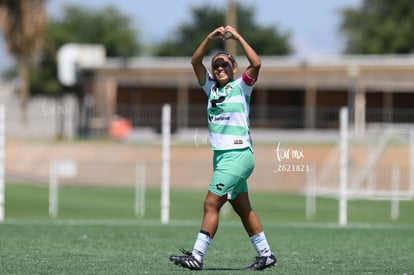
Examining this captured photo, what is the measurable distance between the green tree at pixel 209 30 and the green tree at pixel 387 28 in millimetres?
11120

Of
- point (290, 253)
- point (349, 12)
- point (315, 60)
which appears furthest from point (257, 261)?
point (349, 12)

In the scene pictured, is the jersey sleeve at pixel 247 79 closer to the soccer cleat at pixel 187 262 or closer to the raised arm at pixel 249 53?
the raised arm at pixel 249 53

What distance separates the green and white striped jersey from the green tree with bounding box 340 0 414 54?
73.6m

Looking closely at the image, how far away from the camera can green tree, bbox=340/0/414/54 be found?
8544 centimetres

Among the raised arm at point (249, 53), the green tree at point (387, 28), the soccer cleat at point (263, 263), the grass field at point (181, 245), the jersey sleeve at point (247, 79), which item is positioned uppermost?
the green tree at point (387, 28)

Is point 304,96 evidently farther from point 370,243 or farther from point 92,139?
point 370,243

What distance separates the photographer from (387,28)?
87.3 metres

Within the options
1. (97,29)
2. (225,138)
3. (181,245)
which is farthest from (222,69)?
(97,29)

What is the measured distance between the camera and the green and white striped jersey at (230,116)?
37.8 ft

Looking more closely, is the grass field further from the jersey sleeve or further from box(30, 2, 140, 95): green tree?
box(30, 2, 140, 95): green tree

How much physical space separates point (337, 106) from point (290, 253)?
43302 millimetres

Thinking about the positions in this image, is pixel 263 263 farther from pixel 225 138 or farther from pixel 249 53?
pixel 249 53

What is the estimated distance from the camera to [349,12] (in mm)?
107500

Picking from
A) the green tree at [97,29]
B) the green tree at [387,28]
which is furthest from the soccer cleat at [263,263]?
the green tree at [97,29]
